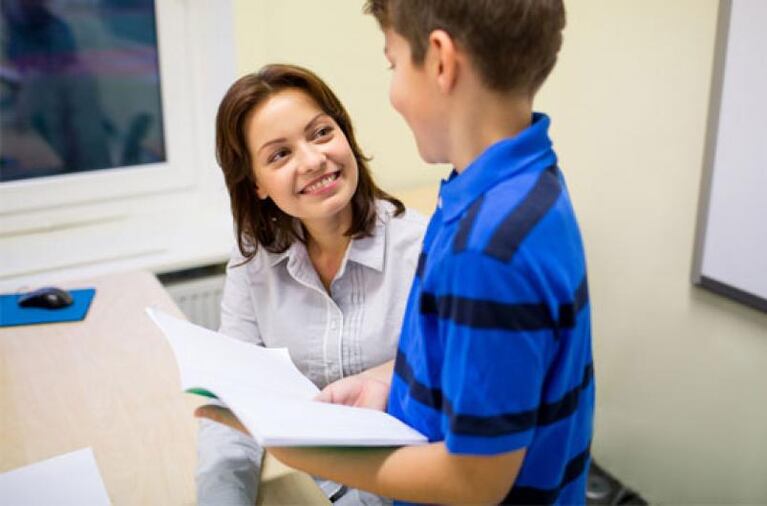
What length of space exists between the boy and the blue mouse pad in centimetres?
98

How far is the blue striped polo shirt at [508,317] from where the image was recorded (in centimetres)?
57

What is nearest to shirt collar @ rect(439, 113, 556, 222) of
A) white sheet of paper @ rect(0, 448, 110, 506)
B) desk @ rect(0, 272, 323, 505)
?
desk @ rect(0, 272, 323, 505)

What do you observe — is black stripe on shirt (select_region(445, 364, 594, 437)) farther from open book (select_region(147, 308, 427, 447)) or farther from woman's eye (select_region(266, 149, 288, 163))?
woman's eye (select_region(266, 149, 288, 163))

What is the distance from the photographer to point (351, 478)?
0.73 m

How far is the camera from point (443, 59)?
0.63 meters

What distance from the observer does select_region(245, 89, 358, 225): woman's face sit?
1156 millimetres

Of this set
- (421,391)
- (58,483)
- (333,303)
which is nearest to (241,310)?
(333,303)

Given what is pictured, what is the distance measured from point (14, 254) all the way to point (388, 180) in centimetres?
111

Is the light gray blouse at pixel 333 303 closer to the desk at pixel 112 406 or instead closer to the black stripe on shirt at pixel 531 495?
the desk at pixel 112 406

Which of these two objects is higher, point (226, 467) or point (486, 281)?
point (486, 281)

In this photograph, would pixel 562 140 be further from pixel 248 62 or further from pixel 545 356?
pixel 545 356

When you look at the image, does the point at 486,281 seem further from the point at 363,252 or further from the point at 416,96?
the point at 363,252

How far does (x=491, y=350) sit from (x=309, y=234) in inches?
29.3

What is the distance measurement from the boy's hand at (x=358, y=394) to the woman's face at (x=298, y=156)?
354 millimetres
